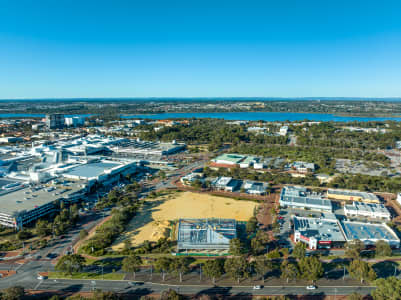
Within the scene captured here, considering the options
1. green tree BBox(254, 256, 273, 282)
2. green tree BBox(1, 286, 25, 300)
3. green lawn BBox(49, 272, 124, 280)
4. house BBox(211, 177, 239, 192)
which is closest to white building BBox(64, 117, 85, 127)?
house BBox(211, 177, 239, 192)

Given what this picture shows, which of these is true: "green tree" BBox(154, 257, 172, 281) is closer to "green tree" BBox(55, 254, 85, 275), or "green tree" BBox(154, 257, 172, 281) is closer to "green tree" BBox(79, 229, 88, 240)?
"green tree" BBox(55, 254, 85, 275)

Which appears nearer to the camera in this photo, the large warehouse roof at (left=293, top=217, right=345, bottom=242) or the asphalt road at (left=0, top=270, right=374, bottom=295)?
the asphalt road at (left=0, top=270, right=374, bottom=295)

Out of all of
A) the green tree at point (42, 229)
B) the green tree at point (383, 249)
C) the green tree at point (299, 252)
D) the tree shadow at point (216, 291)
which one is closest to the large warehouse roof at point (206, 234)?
the tree shadow at point (216, 291)

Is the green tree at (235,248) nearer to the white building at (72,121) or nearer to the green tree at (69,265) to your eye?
the green tree at (69,265)

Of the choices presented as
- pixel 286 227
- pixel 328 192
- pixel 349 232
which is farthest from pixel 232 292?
pixel 328 192

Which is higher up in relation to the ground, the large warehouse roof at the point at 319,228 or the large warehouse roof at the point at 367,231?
the large warehouse roof at the point at 319,228

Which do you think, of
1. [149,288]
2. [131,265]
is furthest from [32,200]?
[149,288]

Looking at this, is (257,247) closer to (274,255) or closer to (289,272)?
(274,255)
